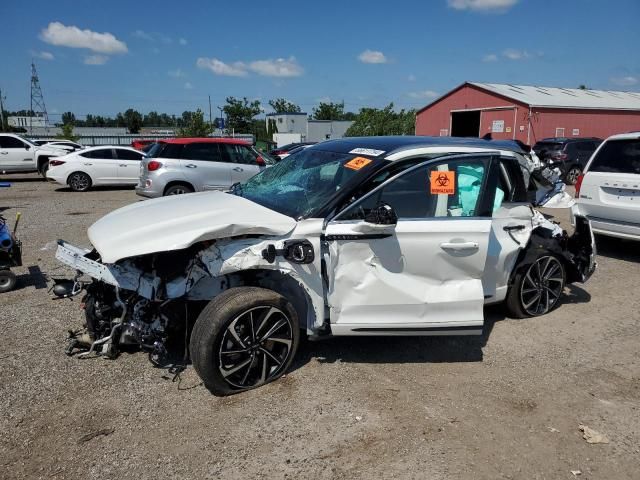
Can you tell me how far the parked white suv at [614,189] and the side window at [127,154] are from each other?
1393cm

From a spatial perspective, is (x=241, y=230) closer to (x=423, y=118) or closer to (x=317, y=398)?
(x=317, y=398)

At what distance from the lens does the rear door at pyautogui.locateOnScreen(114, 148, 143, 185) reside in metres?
16.4

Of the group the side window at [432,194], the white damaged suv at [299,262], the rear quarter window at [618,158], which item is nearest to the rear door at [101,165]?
the white damaged suv at [299,262]

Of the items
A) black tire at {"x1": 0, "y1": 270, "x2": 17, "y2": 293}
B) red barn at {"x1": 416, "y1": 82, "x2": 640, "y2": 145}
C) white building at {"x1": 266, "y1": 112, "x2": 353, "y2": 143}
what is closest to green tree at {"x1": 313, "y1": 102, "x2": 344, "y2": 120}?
white building at {"x1": 266, "y1": 112, "x2": 353, "y2": 143}

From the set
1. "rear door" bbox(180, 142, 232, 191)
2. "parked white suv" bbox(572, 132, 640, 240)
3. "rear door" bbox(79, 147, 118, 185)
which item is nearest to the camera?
"parked white suv" bbox(572, 132, 640, 240)

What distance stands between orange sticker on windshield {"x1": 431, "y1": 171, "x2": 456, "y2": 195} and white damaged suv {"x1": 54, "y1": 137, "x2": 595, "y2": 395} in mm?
11

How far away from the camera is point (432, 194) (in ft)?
12.7

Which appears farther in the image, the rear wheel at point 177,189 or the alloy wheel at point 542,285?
the rear wheel at point 177,189

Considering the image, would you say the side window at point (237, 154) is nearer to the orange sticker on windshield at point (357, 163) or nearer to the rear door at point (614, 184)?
the rear door at point (614, 184)

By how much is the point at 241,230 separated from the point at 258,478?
→ 1550 millimetres

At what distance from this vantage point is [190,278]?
3439 mm

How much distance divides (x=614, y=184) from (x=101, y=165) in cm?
1482

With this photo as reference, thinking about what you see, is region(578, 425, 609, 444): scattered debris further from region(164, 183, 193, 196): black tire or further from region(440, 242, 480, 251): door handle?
region(164, 183, 193, 196): black tire

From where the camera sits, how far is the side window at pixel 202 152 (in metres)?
11.8
